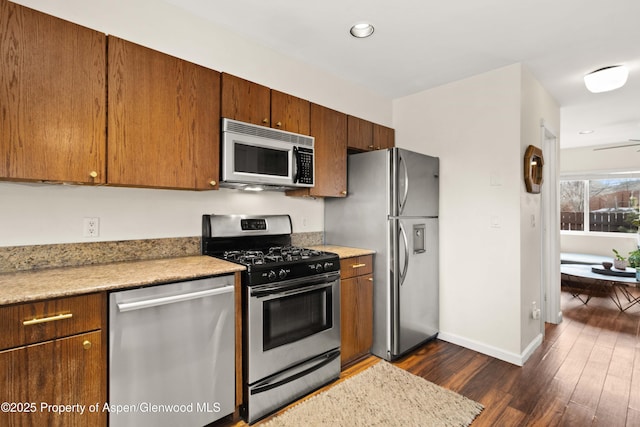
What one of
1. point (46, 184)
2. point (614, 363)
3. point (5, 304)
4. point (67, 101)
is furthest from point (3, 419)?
point (614, 363)

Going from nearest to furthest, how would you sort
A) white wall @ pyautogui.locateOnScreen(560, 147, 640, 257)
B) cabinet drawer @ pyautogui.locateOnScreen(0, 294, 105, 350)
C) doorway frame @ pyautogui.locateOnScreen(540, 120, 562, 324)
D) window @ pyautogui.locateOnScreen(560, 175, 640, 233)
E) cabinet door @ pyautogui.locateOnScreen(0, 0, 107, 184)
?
cabinet drawer @ pyautogui.locateOnScreen(0, 294, 105, 350) < cabinet door @ pyautogui.locateOnScreen(0, 0, 107, 184) < doorway frame @ pyautogui.locateOnScreen(540, 120, 562, 324) < white wall @ pyautogui.locateOnScreen(560, 147, 640, 257) < window @ pyautogui.locateOnScreen(560, 175, 640, 233)

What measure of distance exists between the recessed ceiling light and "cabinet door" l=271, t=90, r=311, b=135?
63 cm

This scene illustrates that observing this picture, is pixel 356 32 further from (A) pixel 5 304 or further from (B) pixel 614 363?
(B) pixel 614 363

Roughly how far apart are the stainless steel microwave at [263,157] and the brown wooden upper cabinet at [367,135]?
2.01ft

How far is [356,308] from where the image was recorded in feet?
8.72

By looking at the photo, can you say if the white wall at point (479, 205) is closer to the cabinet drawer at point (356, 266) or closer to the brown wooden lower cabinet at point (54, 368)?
the cabinet drawer at point (356, 266)

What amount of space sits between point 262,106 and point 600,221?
702 cm

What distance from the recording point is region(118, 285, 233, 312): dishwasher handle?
1.49 meters

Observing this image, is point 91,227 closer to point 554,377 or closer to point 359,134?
point 359,134

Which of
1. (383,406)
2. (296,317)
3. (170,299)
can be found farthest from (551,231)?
(170,299)

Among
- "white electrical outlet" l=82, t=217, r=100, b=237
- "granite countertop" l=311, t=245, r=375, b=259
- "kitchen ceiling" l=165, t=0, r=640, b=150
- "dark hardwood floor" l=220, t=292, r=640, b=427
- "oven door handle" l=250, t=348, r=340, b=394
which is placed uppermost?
"kitchen ceiling" l=165, t=0, r=640, b=150

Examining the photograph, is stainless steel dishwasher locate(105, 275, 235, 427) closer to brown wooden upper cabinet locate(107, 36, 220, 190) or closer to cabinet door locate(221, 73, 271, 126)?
brown wooden upper cabinet locate(107, 36, 220, 190)

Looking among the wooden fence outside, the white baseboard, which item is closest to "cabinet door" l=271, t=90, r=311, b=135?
the white baseboard

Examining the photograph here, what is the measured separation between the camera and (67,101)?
1.57 meters
